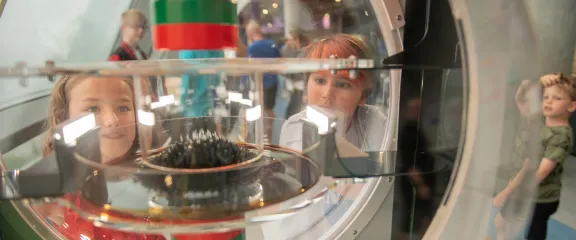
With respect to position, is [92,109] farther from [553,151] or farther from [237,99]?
[553,151]

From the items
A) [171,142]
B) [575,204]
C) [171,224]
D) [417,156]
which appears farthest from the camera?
[575,204]

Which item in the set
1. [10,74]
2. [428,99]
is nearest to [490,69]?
[428,99]

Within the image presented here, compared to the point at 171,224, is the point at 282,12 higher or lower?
higher

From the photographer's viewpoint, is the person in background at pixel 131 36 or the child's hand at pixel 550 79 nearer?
the child's hand at pixel 550 79

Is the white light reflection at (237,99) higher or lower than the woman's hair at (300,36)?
lower

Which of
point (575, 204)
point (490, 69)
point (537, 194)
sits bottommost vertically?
point (575, 204)

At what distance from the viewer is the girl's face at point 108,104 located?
1.43 feet

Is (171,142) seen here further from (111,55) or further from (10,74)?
(111,55)

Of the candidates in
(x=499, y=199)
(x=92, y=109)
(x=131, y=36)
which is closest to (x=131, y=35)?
(x=131, y=36)

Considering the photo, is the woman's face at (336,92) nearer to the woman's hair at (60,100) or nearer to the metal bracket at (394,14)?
the metal bracket at (394,14)

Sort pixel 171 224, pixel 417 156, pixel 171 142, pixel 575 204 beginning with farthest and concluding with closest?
1. pixel 575 204
2. pixel 417 156
3. pixel 171 142
4. pixel 171 224

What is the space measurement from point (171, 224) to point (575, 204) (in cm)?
61

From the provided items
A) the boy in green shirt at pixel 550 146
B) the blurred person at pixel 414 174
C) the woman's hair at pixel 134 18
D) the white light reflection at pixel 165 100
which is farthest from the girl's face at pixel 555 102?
the woman's hair at pixel 134 18

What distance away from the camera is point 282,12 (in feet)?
1.82
